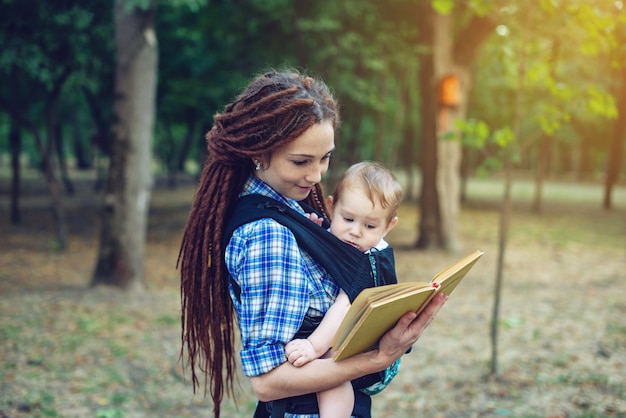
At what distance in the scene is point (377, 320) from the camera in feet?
4.85

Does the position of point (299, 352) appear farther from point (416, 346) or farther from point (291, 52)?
point (291, 52)

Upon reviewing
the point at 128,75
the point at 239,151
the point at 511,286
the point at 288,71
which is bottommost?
the point at 511,286

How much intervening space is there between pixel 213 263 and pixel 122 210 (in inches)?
264

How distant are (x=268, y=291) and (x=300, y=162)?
A: 38 cm

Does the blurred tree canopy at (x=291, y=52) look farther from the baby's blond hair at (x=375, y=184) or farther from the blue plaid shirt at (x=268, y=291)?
the blue plaid shirt at (x=268, y=291)

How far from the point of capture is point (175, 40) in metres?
14.3

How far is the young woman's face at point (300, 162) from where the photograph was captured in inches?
65.4

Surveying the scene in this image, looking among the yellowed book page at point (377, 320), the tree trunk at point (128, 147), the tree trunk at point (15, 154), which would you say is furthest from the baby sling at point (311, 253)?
the tree trunk at point (15, 154)

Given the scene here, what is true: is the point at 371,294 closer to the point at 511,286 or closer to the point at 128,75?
the point at 128,75

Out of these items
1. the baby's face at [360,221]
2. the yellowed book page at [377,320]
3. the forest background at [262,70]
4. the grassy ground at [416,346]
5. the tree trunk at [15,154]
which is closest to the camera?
the yellowed book page at [377,320]

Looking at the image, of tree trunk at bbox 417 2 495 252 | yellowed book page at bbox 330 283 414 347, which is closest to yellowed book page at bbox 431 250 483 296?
yellowed book page at bbox 330 283 414 347

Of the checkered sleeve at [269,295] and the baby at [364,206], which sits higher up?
the baby at [364,206]

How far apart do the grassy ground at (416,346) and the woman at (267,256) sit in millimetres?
1161

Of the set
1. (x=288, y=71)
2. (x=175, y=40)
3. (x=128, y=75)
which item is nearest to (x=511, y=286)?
(x=128, y=75)
